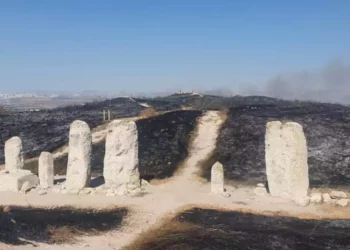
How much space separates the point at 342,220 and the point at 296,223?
2.57 meters

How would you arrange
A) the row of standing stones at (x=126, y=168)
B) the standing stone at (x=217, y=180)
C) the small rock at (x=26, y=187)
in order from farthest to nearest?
the small rock at (x=26, y=187) < the standing stone at (x=217, y=180) < the row of standing stones at (x=126, y=168)

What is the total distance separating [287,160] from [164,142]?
50.0 ft

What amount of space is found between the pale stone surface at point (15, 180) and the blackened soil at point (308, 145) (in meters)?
12.0

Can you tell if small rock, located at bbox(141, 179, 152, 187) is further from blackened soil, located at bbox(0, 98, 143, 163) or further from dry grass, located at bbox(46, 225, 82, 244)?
blackened soil, located at bbox(0, 98, 143, 163)

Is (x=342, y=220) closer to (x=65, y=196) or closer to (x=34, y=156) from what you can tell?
(x=65, y=196)

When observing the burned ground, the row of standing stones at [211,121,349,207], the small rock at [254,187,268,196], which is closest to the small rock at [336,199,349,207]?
the row of standing stones at [211,121,349,207]

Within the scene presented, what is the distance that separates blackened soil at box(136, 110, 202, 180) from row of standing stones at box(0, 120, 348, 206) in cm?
441

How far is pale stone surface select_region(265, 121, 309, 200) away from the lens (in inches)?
974

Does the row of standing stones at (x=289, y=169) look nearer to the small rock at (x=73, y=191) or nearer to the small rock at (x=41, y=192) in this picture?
the small rock at (x=73, y=191)

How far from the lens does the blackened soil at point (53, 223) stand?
61.6 ft

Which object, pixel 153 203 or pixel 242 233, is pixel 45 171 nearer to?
pixel 153 203

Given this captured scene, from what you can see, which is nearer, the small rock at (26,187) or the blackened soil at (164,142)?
the small rock at (26,187)

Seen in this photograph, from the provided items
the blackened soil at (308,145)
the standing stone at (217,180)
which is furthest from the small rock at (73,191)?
the blackened soil at (308,145)

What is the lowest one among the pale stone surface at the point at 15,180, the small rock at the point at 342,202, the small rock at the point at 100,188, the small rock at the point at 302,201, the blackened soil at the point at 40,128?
the small rock at the point at 342,202
